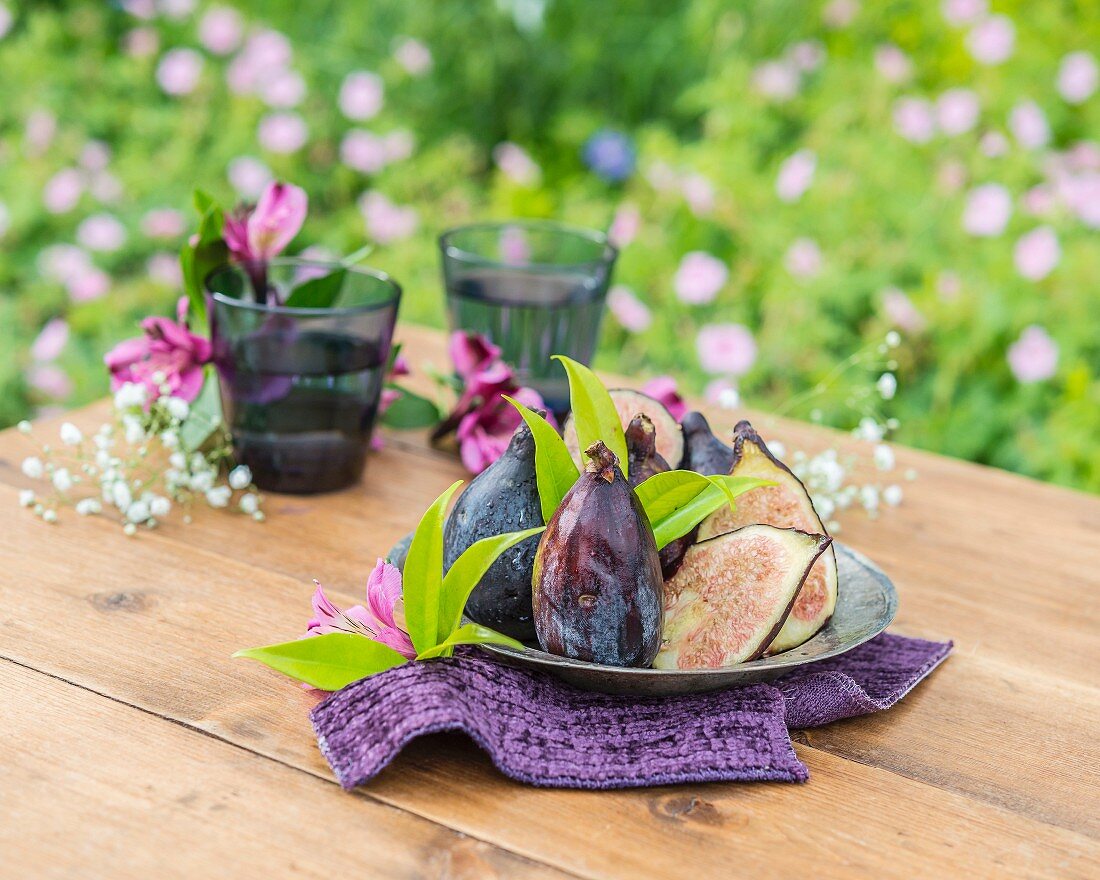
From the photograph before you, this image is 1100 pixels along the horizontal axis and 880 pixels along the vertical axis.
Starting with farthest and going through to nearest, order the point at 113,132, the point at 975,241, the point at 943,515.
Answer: the point at 113,132 → the point at 975,241 → the point at 943,515

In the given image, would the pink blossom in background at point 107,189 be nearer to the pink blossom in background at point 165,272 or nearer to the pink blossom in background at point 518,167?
the pink blossom in background at point 165,272

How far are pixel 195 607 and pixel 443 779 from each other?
0.27 m

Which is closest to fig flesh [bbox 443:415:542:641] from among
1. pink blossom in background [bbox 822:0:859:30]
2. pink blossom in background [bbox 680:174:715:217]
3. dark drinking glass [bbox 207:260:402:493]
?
dark drinking glass [bbox 207:260:402:493]

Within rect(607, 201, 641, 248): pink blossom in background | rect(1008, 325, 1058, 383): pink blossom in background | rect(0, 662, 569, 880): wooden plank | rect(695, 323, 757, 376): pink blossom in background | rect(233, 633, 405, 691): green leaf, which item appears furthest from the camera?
rect(607, 201, 641, 248): pink blossom in background

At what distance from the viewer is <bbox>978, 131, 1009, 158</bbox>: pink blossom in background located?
237 centimetres

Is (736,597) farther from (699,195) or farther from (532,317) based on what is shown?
(699,195)

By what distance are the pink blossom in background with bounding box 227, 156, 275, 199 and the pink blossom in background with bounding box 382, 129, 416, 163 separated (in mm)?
266

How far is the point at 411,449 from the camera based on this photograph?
3.99 feet

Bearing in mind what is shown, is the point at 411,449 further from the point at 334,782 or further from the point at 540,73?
the point at 540,73

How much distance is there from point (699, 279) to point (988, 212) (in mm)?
524

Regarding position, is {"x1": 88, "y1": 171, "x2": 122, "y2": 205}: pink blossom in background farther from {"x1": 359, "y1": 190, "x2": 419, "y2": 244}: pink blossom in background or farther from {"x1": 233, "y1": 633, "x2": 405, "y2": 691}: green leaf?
{"x1": 233, "y1": 633, "x2": 405, "y2": 691}: green leaf

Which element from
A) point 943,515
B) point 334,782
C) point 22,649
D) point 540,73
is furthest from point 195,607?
point 540,73

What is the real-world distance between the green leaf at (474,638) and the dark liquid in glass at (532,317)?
0.51m

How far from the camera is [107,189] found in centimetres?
256
